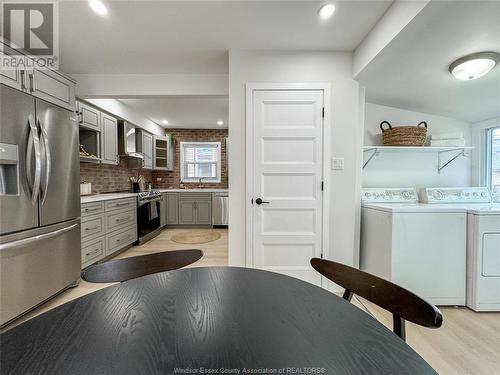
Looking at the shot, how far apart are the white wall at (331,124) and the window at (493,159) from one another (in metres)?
1.73

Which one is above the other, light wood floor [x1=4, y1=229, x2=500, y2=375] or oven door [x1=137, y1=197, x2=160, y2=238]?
oven door [x1=137, y1=197, x2=160, y2=238]

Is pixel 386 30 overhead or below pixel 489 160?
overhead

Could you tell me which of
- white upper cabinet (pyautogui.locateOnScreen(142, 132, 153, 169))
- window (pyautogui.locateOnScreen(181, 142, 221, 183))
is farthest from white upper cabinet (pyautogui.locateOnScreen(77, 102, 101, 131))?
window (pyautogui.locateOnScreen(181, 142, 221, 183))

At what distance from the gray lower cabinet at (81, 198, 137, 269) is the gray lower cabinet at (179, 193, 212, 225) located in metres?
1.41

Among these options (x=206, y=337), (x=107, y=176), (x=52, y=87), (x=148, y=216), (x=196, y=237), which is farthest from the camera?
(x=196, y=237)

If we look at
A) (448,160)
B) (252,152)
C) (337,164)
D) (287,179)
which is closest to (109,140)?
(252,152)

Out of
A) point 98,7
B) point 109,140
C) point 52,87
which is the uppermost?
point 98,7

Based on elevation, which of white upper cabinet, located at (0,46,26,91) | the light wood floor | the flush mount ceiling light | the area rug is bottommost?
the light wood floor

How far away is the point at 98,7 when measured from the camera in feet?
5.45

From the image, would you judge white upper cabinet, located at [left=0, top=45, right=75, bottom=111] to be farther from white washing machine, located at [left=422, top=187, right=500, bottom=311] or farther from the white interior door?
white washing machine, located at [left=422, top=187, right=500, bottom=311]

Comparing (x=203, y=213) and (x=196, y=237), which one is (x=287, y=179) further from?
(x=203, y=213)

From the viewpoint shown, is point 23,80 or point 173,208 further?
point 173,208

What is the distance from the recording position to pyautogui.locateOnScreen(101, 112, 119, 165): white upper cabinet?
3.43 metres

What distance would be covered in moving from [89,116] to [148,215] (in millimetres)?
1841
